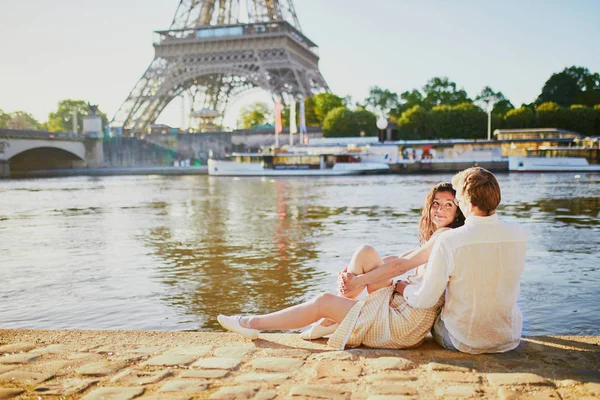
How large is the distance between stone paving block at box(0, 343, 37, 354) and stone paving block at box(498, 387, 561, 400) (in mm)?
2780

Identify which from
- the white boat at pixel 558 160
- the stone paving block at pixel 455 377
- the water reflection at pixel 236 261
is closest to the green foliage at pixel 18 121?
the white boat at pixel 558 160

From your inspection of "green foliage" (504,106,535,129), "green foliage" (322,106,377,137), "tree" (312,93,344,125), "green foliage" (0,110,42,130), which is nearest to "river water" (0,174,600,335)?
"green foliage" (322,106,377,137)

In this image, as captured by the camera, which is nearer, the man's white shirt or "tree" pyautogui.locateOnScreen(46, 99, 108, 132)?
the man's white shirt

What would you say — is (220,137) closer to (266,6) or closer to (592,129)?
(266,6)

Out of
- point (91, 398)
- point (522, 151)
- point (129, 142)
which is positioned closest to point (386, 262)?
point (91, 398)

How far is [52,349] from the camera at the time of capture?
3.86m

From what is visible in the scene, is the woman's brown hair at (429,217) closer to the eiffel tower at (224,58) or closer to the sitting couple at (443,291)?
the sitting couple at (443,291)

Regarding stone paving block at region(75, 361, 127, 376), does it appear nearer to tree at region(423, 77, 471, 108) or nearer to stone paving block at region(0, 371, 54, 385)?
stone paving block at region(0, 371, 54, 385)

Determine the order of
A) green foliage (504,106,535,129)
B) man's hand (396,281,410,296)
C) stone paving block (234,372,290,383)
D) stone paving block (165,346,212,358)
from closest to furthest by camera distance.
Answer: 1. stone paving block (234,372,290,383)
2. stone paving block (165,346,212,358)
3. man's hand (396,281,410,296)
4. green foliage (504,106,535,129)

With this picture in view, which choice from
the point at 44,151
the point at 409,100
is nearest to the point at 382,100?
the point at 409,100

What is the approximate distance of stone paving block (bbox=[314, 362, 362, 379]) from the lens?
3273 mm

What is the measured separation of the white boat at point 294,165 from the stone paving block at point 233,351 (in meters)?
44.6

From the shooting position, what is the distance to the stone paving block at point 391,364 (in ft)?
11.1

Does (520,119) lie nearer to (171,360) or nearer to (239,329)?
(239,329)
